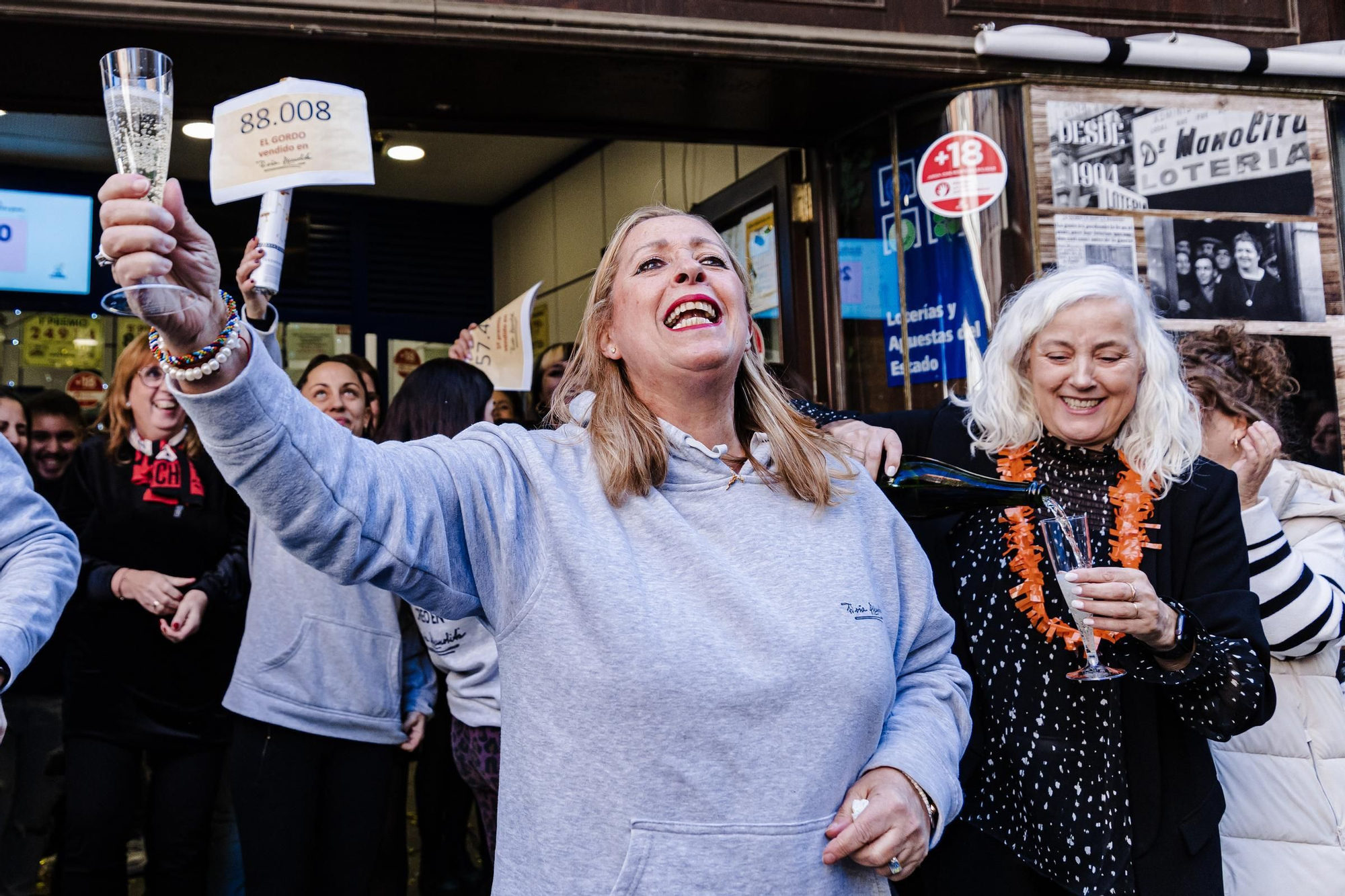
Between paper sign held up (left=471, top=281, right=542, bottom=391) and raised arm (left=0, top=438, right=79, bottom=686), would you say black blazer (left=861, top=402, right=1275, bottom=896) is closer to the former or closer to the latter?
raised arm (left=0, top=438, right=79, bottom=686)

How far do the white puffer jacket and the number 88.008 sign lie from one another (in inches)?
83.4

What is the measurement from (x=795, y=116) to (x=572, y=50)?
1131 mm

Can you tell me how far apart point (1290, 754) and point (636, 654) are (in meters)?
1.86

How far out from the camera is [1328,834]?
2.53m

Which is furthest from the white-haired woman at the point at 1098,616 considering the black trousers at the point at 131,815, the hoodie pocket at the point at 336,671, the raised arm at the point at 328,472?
the black trousers at the point at 131,815

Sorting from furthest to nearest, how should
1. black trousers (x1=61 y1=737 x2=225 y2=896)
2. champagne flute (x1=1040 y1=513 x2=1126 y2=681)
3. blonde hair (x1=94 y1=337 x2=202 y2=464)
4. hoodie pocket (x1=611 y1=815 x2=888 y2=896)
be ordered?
blonde hair (x1=94 y1=337 x2=202 y2=464)
black trousers (x1=61 y1=737 x2=225 y2=896)
champagne flute (x1=1040 y1=513 x2=1126 y2=681)
hoodie pocket (x1=611 y1=815 x2=888 y2=896)

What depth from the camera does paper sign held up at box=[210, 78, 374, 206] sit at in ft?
7.07

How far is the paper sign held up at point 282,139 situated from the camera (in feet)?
7.07

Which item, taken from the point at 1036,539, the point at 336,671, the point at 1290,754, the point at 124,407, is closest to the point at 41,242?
the point at 124,407

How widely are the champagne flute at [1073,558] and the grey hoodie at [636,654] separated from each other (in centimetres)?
55

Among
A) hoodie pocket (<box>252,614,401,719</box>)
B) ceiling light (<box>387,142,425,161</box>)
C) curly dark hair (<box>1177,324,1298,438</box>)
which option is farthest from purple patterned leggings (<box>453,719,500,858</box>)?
ceiling light (<box>387,142,425,161</box>)

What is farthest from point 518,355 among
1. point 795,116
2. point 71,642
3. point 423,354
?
point 423,354

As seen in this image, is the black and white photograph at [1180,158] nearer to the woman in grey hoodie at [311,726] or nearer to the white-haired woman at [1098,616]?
the white-haired woman at [1098,616]

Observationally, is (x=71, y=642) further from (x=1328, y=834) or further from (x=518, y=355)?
(x=1328, y=834)
